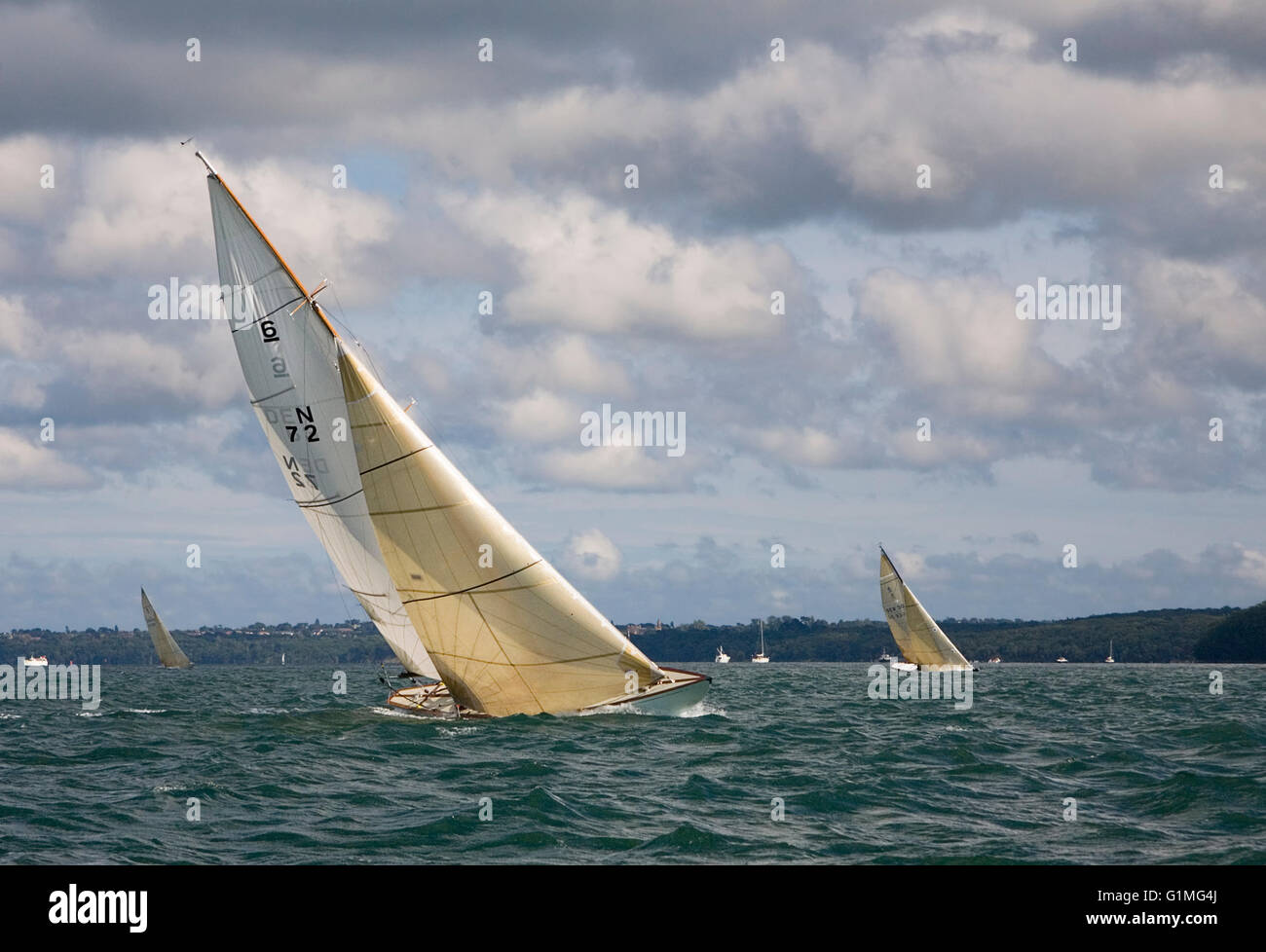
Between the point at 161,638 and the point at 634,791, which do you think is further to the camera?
the point at 161,638

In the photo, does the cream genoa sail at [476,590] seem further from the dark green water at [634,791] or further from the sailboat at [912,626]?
the sailboat at [912,626]

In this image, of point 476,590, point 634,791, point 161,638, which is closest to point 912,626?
point 476,590

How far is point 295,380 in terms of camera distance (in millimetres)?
35438

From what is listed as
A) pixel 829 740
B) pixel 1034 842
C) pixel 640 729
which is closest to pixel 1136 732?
pixel 829 740

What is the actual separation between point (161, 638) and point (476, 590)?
117948 mm

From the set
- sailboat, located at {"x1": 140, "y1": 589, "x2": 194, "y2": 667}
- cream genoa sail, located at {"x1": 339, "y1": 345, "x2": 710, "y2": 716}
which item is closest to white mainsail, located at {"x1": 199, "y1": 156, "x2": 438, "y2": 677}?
cream genoa sail, located at {"x1": 339, "y1": 345, "x2": 710, "y2": 716}

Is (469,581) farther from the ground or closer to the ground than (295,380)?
closer to the ground

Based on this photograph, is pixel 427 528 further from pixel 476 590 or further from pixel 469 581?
pixel 476 590

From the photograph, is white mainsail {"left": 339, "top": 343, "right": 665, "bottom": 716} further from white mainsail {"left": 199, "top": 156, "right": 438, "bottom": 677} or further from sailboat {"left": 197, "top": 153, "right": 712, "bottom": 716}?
white mainsail {"left": 199, "top": 156, "right": 438, "bottom": 677}

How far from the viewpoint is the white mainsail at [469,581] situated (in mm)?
33375

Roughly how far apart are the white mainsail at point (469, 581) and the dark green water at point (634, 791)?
1.59m

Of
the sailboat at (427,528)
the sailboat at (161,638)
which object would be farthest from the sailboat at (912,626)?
the sailboat at (161,638)
